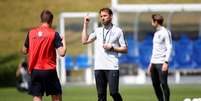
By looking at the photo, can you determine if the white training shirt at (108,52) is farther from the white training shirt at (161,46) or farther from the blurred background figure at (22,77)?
the blurred background figure at (22,77)

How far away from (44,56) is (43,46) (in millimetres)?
178

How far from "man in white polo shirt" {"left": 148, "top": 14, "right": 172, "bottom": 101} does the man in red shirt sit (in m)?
4.20

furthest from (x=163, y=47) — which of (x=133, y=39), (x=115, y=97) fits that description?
(x=133, y=39)

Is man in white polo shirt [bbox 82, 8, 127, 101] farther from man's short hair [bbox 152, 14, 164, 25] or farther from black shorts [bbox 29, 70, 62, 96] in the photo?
man's short hair [bbox 152, 14, 164, 25]

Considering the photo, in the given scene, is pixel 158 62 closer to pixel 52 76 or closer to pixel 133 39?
pixel 52 76

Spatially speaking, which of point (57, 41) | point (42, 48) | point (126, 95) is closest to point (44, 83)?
point (42, 48)

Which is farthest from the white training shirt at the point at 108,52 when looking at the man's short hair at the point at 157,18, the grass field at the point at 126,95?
the grass field at the point at 126,95

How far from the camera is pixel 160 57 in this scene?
18.3m

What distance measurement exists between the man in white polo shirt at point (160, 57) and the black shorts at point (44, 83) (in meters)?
4.17

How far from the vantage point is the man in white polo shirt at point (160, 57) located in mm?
18227

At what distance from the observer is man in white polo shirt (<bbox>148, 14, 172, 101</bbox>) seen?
18227 millimetres

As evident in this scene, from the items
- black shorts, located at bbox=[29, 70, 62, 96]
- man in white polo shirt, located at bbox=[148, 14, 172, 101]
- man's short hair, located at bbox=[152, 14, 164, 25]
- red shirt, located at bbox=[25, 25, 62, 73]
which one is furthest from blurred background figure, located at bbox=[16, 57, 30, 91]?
red shirt, located at bbox=[25, 25, 62, 73]

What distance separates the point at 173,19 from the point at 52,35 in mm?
22747

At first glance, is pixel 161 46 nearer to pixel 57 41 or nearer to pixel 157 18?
pixel 157 18
